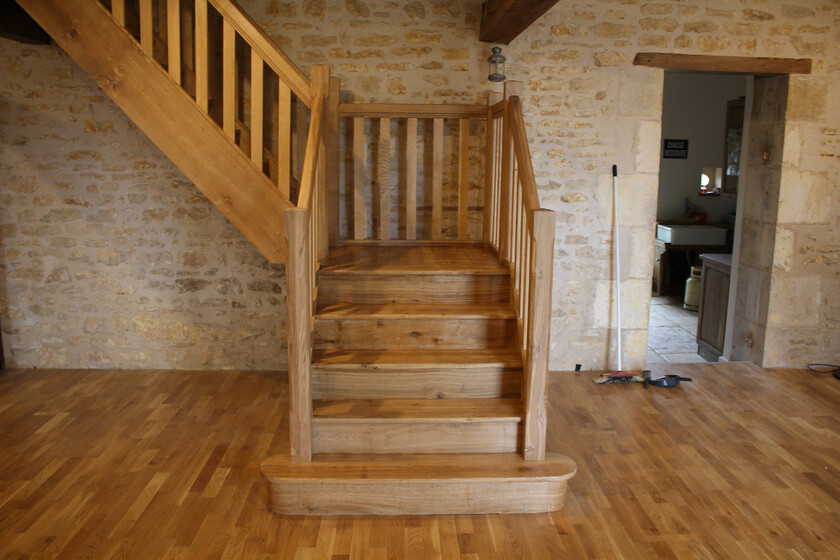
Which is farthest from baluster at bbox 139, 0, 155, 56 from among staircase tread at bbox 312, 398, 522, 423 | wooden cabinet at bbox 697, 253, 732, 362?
wooden cabinet at bbox 697, 253, 732, 362

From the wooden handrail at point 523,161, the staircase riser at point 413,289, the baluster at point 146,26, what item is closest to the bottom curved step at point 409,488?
the staircase riser at point 413,289

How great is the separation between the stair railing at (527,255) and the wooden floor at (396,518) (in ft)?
1.77

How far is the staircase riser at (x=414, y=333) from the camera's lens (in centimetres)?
385

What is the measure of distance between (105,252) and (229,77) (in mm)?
1938

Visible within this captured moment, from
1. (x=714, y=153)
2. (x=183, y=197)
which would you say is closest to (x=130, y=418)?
(x=183, y=197)

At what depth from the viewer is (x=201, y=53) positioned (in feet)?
12.8

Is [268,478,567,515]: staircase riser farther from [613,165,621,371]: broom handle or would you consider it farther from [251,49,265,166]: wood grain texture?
[613,165,621,371]: broom handle

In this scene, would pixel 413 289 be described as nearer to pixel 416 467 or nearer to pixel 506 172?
pixel 506 172

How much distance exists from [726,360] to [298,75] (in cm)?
431

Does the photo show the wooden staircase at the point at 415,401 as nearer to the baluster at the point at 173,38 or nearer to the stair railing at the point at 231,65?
the stair railing at the point at 231,65

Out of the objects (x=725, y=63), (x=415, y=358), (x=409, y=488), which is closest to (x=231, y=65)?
(x=415, y=358)

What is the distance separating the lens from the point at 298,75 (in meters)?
3.96

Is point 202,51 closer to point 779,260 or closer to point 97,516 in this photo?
point 97,516

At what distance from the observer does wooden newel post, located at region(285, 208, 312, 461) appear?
10.4 ft
